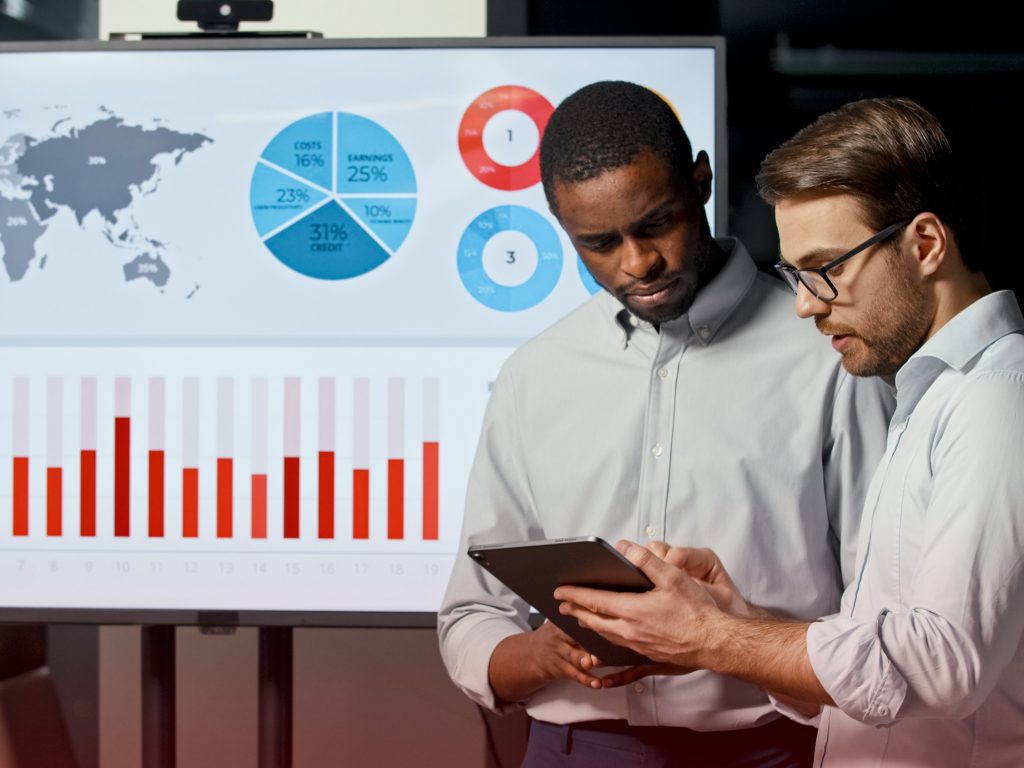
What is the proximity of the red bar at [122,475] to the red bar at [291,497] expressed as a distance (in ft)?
0.92

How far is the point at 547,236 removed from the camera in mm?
1962

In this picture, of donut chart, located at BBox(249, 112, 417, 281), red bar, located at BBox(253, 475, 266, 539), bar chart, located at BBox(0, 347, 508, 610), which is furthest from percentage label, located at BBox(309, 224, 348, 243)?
red bar, located at BBox(253, 475, 266, 539)

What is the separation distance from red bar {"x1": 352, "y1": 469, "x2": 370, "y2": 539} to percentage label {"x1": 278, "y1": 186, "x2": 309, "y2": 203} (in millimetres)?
494

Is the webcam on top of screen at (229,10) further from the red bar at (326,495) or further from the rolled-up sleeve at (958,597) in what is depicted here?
the rolled-up sleeve at (958,597)

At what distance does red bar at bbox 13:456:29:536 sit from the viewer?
198cm

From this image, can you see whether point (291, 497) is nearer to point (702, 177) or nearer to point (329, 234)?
point (329, 234)

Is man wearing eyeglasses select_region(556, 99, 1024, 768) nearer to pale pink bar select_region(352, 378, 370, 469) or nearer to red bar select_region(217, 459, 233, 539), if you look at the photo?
pale pink bar select_region(352, 378, 370, 469)

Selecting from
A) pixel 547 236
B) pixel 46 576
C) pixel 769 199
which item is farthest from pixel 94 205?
pixel 769 199

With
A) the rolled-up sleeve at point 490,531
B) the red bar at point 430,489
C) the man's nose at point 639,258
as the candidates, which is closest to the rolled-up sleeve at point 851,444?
the man's nose at point 639,258

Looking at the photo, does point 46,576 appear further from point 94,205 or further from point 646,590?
point 646,590

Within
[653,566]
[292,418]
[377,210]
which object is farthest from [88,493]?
[653,566]

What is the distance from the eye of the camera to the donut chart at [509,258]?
196cm

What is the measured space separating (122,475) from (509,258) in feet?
2.57

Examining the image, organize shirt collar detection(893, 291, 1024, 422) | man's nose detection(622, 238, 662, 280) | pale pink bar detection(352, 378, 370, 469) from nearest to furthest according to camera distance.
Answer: shirt collar detection(893, 291, 1024, 422), man's nose detection(622, 238, 662, 280), pale pink bar detection(352, 378, 370, 469)
